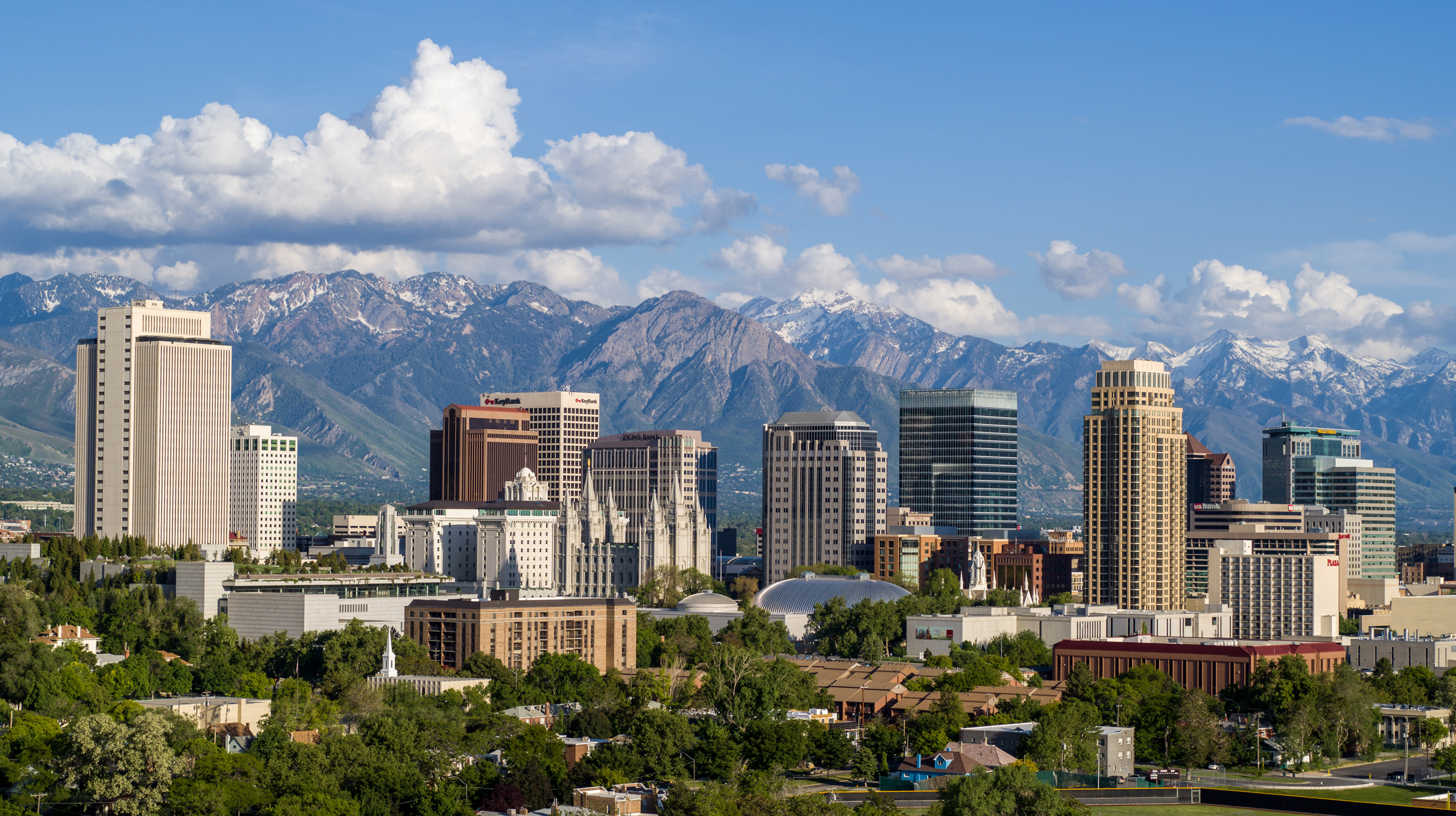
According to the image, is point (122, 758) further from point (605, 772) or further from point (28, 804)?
point (605, 772)

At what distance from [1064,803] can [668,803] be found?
35.1 m

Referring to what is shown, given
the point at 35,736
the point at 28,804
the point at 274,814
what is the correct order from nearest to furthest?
the point at 274,814, the point at 28,804, the point at 35,736

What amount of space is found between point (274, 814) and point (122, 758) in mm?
21328

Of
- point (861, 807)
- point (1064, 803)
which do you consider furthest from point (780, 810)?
point (1064, 803)

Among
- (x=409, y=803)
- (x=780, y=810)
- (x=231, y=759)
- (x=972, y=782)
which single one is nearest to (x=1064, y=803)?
(x=972, y=782)

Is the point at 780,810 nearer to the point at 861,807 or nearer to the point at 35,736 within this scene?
the point at 861,807

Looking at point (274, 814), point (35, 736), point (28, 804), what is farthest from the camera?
point (35, 736)

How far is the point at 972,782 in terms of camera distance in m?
183

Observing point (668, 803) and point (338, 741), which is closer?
point (668, 803)

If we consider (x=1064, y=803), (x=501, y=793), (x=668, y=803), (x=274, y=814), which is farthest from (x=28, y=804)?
(x=1064, y=803)

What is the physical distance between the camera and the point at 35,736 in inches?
7864

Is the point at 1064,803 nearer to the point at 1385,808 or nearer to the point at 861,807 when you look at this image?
the point at 861,807

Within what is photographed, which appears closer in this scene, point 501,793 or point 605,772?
point 501,793

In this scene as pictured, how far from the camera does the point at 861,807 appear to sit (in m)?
179
